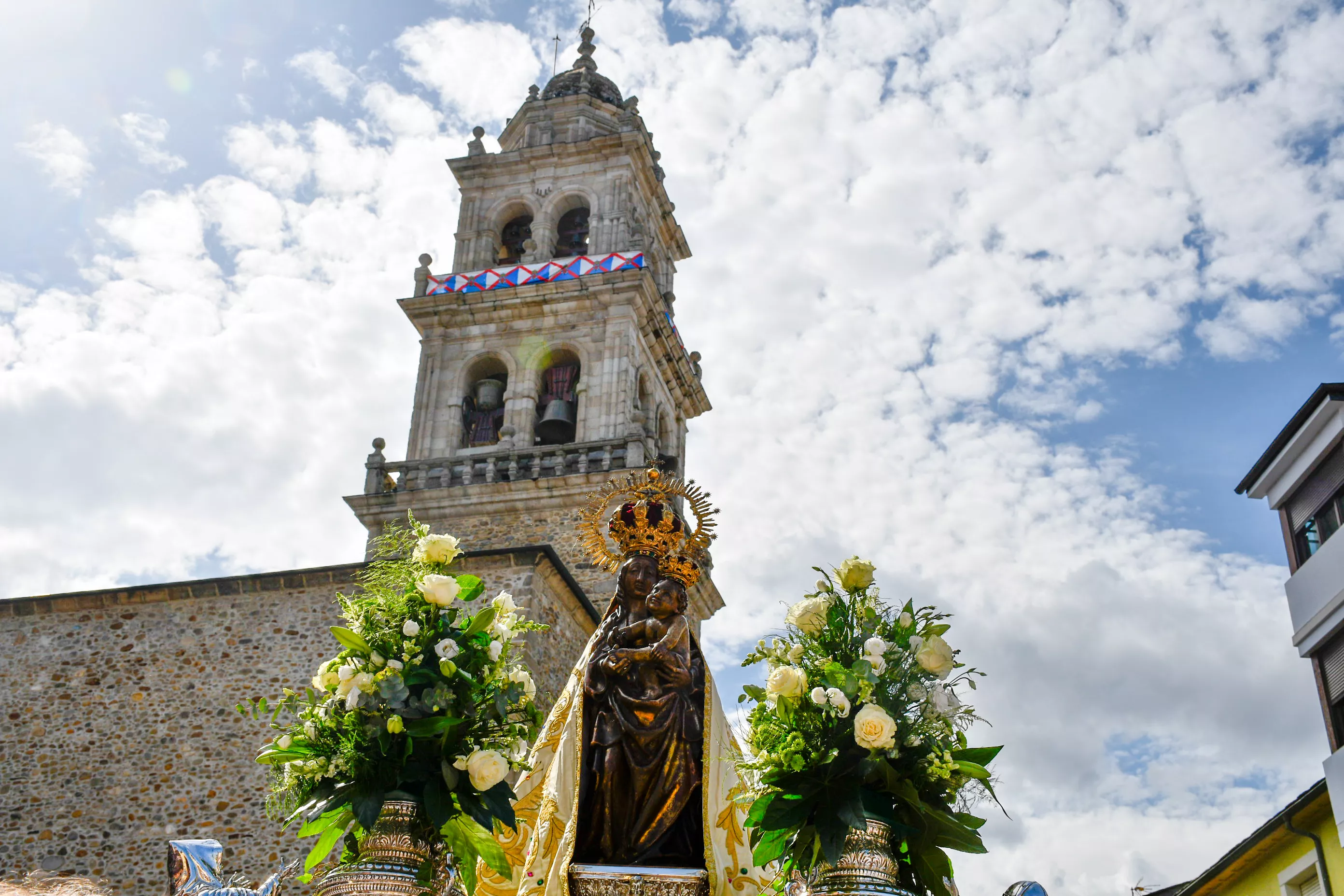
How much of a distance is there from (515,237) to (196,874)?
26.0 meters

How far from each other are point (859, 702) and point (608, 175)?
26137mm

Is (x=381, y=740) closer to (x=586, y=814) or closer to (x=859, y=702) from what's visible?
(x=586, y=814)

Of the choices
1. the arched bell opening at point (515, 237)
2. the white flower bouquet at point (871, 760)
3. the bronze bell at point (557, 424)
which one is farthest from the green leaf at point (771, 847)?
the arched bell opening at point (515, 237)

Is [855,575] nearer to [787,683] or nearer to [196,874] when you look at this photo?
[787,683]

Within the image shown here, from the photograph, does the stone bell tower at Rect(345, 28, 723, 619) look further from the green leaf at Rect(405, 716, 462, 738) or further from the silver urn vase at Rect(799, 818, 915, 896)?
the silver urn vase at Rect(799, 818, 915, 896)

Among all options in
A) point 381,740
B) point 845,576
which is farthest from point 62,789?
point 845,576

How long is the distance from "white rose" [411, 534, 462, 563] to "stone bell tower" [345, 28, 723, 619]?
15.8 metres

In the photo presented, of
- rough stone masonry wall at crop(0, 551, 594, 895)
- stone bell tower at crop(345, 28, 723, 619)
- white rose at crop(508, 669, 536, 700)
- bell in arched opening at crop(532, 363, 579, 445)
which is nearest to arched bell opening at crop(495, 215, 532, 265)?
stone bell tower at crop(345, 28, 723, 619)

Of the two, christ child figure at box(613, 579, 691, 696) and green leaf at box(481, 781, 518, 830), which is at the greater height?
christ child figure at box(613, 579, 691, 696)

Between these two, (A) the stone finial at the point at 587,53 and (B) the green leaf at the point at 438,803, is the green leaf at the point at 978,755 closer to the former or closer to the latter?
(B) the green leaf at the point at 438,803

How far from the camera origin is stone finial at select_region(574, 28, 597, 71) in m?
35.8

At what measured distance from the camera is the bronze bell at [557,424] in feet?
90.6

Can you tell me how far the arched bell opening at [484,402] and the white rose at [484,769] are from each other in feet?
71.5

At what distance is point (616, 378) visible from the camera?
89.8 feet
